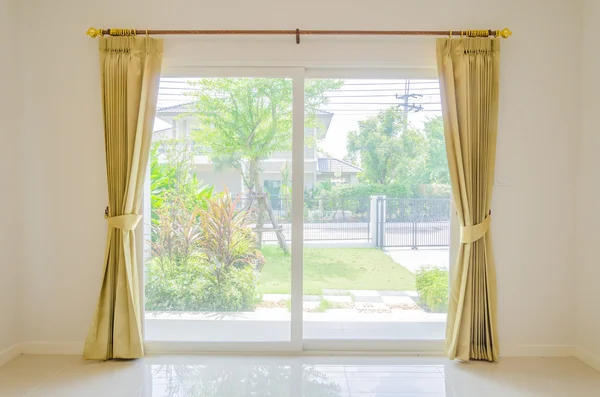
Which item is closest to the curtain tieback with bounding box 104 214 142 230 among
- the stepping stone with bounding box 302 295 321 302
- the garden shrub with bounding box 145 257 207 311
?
the garden shrub with bounding box 145 257 207 311

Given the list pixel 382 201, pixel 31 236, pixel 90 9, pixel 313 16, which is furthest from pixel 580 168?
pixel 31 236

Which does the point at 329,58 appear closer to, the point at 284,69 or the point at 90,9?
the point at 284,69

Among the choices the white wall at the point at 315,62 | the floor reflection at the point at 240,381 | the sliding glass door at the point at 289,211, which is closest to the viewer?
the floor reflection at the point at 240,381

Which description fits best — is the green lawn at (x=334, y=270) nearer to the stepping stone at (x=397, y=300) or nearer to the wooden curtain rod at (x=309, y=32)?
the stepping stone at (x=397, y=300)

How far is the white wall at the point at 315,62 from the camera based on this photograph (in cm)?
283

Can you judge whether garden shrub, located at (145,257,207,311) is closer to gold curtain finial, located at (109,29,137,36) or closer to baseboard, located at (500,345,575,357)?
gold curtain finial, located at (109,29,137,36)

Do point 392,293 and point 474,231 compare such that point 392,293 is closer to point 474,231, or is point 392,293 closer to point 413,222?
point 413,222

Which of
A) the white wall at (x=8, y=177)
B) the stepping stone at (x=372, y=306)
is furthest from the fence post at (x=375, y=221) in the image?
the white wall at (x=8, y=177)

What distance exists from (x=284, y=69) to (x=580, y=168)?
235 cm

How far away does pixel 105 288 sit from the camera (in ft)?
9.11

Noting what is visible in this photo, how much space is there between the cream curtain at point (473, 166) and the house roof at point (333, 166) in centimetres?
70

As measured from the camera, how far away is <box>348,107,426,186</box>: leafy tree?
2.97m

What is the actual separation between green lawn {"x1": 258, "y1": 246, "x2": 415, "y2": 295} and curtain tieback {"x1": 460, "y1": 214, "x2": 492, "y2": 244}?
541mm

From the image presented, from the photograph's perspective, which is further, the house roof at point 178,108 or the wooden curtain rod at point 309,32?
the house roof at point 178,108
